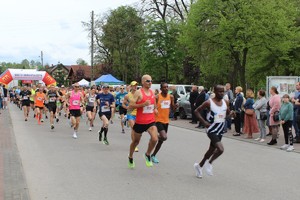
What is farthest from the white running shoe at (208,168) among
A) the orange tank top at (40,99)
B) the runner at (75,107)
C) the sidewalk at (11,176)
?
the orange tank top at (40,99)

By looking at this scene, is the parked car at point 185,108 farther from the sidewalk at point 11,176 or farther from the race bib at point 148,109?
the race bib at point 148,109

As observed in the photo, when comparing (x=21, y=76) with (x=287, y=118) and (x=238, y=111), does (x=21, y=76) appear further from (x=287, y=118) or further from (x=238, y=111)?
(x=287, y=118)

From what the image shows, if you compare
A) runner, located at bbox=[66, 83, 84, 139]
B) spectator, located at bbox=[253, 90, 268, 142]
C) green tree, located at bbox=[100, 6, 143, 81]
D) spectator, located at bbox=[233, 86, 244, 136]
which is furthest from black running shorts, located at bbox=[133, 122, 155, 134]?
green tree, located at bbox=[100, 6, 143, 81]

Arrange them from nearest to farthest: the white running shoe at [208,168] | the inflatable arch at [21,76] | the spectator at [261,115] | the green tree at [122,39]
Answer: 1. the white running shoe at [208,168]
2. the spectator at [261,115]
3. the inflatable arch at [21,76]
4. the green tree at [122,39]

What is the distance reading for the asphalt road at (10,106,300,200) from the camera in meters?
6.34

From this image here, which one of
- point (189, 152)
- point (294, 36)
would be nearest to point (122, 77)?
point (294, 36)

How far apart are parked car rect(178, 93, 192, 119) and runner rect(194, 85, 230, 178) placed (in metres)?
14.0

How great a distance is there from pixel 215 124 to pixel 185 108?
1483 cm

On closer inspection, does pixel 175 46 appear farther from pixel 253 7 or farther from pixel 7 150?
pixel 7 150

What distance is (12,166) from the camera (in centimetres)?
805

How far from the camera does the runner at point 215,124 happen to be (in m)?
7.27

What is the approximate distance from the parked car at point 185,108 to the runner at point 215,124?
14046 millimetres

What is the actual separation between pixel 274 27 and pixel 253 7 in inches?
74.3

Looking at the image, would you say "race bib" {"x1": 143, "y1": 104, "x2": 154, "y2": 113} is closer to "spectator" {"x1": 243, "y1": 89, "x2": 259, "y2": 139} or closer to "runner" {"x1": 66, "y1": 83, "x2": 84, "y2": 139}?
"runner" {"x1": 66, "y1": 83, "x2": 84, "y2": 139}
